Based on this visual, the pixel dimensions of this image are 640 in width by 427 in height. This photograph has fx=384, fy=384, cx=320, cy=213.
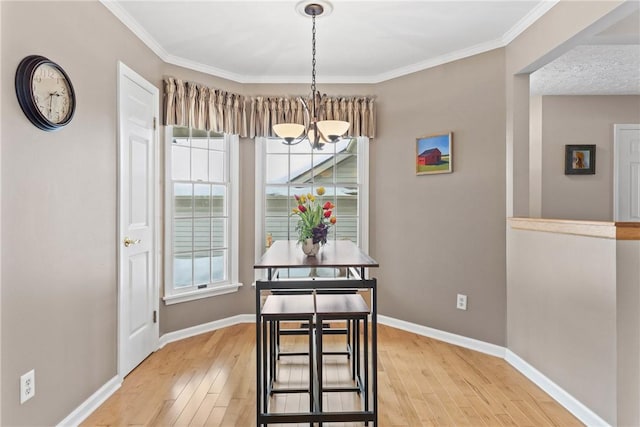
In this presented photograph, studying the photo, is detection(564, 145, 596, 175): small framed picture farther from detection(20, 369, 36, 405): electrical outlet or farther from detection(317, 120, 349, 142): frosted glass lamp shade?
detection(20, 369, 36, 405): electrical outlet

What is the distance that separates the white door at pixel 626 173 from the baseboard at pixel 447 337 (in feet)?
8.36

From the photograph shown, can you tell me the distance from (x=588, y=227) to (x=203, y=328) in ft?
10.9

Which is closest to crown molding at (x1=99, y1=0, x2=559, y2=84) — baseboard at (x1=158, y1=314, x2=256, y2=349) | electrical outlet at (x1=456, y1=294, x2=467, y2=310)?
electrical outlet at (x1=456, y1=294, x2=467, y2=310)

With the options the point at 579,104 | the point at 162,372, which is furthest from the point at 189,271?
the point at 579,104

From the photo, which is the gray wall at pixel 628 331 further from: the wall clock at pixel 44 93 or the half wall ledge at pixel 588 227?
the wall clock at pixel 44 93

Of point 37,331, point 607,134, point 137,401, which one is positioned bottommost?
point 137,401

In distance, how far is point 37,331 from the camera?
6.32 feet

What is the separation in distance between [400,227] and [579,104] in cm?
269

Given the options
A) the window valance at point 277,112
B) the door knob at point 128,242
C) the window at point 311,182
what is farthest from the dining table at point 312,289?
the window valance at point 277,112

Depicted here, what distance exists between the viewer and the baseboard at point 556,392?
2.19m

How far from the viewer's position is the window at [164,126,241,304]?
3.61 meters

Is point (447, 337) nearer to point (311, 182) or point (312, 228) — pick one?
point (312, 228)

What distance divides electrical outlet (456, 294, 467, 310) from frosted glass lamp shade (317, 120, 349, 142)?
1.94 meters

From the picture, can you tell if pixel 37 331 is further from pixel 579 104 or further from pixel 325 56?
pixel 579 104
